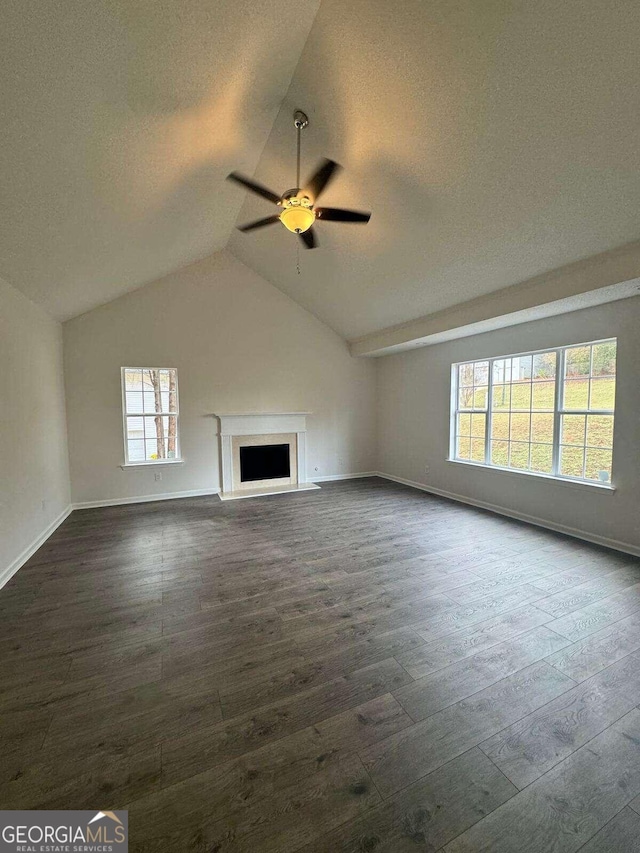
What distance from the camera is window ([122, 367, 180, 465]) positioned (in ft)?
17.6

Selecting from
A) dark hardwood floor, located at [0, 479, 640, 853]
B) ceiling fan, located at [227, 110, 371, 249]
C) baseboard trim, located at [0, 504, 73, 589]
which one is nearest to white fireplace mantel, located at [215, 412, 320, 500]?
baseboard trim, located at [0, 504, 73, 589]

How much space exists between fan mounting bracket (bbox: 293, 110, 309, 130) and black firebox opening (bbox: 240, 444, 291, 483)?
442 centimetres

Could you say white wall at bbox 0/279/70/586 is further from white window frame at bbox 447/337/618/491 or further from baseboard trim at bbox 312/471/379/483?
white window frame at bbox 447/337/618/491

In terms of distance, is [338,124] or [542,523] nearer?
[338,124]

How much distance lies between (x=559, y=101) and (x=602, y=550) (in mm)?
3798

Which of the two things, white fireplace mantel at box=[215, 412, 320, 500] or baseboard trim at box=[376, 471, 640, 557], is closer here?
baseboard trim at box=[376, 471, 640, 557]

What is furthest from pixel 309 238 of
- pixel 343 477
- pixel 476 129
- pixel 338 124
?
pixel 343 477

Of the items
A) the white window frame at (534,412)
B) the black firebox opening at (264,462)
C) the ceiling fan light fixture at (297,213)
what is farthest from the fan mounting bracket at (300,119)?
the black firebox opening at (264,462)

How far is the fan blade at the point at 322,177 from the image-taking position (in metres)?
2.50

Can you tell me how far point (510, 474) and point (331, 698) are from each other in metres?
3.83

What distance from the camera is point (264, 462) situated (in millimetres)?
6242

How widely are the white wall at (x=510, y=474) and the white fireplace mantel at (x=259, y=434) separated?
1.81 meters

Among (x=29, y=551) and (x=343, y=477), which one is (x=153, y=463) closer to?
(x=29, y=551)

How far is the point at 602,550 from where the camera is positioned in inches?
138
